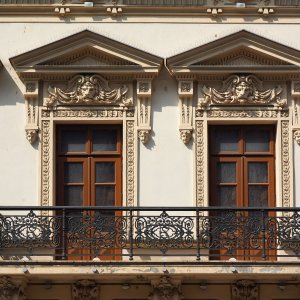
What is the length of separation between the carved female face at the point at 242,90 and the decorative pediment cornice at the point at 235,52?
0.24 m

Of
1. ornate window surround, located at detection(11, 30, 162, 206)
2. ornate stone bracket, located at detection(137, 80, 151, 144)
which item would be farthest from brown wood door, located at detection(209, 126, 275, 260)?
ornate window surround, located at detection(11, 30, 162, 206)

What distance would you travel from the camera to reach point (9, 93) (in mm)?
22156

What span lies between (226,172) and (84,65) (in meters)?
3.23

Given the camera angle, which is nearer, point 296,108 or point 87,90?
point 87,90

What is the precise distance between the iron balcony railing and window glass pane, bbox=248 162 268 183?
48.8 inches

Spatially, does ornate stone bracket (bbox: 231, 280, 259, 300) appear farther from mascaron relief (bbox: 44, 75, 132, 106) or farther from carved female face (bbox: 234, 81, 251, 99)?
mascaron relief (bbox: 44, 75, 132, 106)

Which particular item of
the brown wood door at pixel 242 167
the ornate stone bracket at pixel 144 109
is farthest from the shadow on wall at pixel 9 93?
the brown wood door at pixel 242 167

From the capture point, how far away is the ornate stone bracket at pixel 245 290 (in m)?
21.0

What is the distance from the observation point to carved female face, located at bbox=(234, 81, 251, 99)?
22000 millimetres

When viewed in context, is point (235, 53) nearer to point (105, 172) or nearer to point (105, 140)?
point (105, 140)

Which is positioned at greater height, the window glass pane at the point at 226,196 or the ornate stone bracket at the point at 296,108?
→ the ornate stone bracket at the point at 296,108

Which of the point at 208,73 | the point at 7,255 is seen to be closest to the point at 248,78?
the point at 208,73

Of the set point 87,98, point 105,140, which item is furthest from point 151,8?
point 105,140

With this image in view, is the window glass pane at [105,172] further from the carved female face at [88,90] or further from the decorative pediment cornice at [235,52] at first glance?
the decorative pediment cornice at [235,52]
